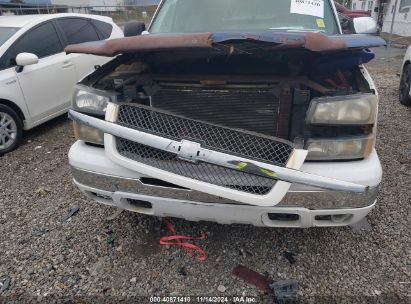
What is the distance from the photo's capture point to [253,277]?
2357 millimetres

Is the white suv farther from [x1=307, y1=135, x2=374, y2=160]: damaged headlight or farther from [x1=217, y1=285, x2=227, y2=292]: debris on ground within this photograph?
[x1=307, y1=135, x2=374, y2=160]: damaged headlight

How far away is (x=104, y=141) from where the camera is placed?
2158mm

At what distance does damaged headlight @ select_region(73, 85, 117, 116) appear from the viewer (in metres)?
2.26

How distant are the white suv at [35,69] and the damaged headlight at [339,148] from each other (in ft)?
12.9

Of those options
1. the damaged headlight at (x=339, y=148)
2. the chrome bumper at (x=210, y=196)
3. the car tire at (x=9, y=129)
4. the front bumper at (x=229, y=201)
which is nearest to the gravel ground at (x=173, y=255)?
the front bumper at (x=229, y=201)

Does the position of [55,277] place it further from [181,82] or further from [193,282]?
[181,82]

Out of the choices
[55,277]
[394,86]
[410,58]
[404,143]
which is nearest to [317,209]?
[55,277]

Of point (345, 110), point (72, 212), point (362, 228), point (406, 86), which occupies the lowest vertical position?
point (406, 86)

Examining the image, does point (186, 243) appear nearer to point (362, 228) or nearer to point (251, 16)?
point (362, 228)

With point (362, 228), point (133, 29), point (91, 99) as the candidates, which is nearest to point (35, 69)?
point (133, 29)

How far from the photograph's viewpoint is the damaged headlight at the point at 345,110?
6.41ft

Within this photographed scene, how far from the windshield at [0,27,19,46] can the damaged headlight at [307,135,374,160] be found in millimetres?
4347

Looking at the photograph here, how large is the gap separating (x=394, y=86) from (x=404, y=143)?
145 inches

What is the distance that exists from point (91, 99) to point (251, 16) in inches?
71.7
